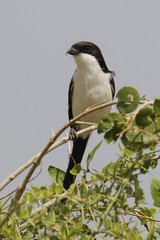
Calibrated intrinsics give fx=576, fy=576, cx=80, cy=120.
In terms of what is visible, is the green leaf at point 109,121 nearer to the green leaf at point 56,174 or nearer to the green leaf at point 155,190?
the green leaf at point 155,190

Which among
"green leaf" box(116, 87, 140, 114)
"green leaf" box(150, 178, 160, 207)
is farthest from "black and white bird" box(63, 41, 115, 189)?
"green leaf" box(116, 87, 140, 114)

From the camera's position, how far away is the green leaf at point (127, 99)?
2367 millimetres

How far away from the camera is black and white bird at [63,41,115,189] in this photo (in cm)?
574

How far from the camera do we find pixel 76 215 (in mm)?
2428

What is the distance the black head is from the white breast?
0.08 metres

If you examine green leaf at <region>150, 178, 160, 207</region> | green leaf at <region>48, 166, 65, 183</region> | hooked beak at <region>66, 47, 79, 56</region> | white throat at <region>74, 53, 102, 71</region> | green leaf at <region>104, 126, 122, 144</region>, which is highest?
hooked beak at <region>66, 47, 79, 56</region>

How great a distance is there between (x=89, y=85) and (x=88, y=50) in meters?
0.49

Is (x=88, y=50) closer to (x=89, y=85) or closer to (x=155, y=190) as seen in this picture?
(x=89, y=85)

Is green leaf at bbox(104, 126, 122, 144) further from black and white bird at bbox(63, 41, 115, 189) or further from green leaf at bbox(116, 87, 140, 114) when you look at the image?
black and white bird at bbox(63, 41, 115, 189)

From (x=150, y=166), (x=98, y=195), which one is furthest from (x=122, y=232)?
(x=150, y=166)

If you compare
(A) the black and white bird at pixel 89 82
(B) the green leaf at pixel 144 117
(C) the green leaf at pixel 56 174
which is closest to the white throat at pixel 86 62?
(A) the black and white bird at pixel 89 82

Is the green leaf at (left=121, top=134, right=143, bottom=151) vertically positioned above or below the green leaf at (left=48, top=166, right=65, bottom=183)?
above

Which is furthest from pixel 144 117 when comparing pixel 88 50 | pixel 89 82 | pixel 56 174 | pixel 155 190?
pixel 88 50

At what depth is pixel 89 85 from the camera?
575cm
